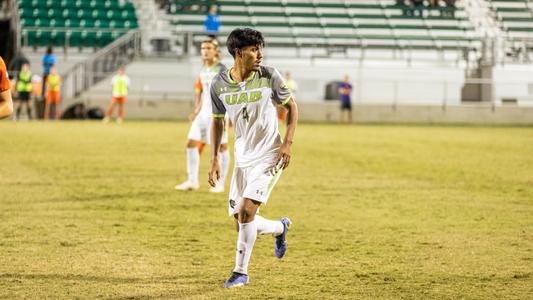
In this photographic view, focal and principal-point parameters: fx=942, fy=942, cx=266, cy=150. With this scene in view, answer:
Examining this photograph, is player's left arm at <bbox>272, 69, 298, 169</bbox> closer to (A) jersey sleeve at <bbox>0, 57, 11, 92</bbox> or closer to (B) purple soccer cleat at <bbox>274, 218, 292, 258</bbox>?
(B) purple soccer cleat at <bbox>274, 218, 292, 258</bbox>

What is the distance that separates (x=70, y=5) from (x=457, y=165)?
2535cm

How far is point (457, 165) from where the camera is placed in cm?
1869

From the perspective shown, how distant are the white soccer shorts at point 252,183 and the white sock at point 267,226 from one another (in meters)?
0.35

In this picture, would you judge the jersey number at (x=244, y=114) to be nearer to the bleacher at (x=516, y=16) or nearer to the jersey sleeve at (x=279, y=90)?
the jersey sleeve at (x=279, y=90)

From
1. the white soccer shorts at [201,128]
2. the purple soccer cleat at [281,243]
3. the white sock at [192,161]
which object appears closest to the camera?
the purple soccer cleat at [281,243]

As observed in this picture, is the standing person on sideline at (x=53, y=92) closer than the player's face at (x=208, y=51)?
No

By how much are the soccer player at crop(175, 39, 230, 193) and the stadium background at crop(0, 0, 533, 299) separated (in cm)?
45

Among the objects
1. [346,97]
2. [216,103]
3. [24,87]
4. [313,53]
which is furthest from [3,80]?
[313,53]

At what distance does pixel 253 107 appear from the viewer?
7078mm

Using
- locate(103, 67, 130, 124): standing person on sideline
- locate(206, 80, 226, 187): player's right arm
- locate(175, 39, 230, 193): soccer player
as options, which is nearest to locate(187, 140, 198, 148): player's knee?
locate(175, 39, 230, 193): soccer player

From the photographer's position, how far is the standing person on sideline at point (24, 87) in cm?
3338

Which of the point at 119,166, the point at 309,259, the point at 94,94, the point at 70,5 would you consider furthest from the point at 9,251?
the point at 70,5

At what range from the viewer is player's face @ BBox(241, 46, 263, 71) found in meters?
6.86

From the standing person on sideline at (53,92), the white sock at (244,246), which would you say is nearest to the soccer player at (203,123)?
the white sock at (244,246)
